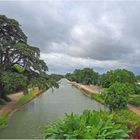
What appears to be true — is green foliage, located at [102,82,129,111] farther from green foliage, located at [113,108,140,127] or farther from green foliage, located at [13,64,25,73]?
green foliage, located at [13,64,25,73]

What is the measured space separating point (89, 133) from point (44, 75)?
86.6 feet

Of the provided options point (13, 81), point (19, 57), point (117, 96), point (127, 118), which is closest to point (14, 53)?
point (19, 57)

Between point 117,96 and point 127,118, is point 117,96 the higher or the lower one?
the higher one

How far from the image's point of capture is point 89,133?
9.48 m

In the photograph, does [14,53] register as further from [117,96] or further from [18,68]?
[117,96]

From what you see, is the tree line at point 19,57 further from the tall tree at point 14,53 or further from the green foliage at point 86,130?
the green foliage at point 86,130

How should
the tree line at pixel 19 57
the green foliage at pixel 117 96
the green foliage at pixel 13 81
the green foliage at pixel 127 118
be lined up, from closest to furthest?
the green foliage at pixel 127 118, the green foliage at pixel 117 96, the green foliage at pixel 13 81, the tree line at pixel 19 57

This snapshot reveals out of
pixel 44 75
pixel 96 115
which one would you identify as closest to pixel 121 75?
pixel 44 75

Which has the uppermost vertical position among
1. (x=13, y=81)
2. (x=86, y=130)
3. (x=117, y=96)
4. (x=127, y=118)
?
(x=13, y=81)

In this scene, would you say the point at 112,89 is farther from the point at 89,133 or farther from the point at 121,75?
the point at 121,75

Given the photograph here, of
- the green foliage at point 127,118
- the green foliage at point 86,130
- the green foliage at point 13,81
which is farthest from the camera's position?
the green foliage at point 13,81

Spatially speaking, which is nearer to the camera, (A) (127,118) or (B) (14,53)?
(A) (127,118)

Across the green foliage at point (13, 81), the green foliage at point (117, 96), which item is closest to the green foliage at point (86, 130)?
the green foliage at point (117, 96)

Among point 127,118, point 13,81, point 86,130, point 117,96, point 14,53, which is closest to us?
point 86,130
